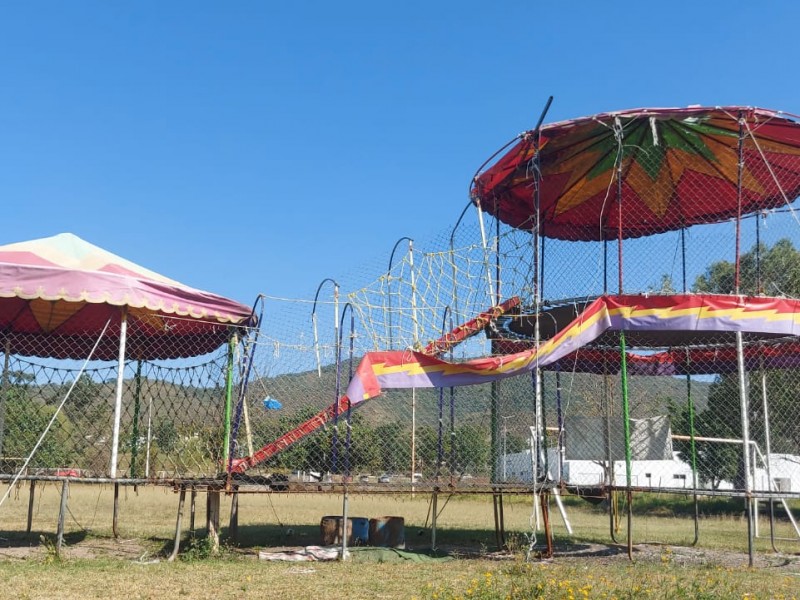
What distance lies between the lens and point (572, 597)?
24.6 ft

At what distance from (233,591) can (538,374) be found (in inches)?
233

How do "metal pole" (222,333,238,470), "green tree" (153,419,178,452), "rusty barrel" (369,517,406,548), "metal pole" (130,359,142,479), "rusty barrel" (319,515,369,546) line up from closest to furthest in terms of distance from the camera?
1. "metal pole" (222,333,238,470)
2. "rusty barrel" (319,515,369,546)
3. "rusty barrel" (369,517,406,548)
4. "green tree" (153,419,178,452)
5. "metal pole" (130,359,142,479)

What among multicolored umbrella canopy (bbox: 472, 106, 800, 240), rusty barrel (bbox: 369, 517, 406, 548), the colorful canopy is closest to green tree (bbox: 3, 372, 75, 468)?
rusty barrel (bbox: 369, 517, 406, 548)

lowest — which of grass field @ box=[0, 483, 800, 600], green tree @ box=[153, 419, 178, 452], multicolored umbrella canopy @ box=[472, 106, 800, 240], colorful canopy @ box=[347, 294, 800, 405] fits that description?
grass field @ box=[0, 483, 800, 600]

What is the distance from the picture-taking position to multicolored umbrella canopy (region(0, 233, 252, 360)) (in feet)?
39.9

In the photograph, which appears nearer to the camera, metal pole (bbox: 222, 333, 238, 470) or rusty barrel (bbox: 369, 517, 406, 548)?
metal pole (bbox: 222, 333, 238, 470)

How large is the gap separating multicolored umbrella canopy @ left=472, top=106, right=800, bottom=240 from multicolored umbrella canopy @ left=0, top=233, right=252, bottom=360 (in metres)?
5.99

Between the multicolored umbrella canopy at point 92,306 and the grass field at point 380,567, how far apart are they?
3.62 meters

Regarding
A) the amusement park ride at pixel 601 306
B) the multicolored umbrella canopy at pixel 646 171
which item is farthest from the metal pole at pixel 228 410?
the multicolored umbrella canopy at pixel 646 171

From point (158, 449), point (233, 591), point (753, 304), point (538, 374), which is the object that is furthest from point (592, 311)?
point (158, 449)

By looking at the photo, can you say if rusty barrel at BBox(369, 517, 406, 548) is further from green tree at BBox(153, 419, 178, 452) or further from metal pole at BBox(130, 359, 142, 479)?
metal pole at BBox(130, 359, 142, 479)

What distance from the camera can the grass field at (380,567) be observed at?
9172 millimetres

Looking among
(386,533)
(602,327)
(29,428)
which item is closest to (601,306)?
(602,327)

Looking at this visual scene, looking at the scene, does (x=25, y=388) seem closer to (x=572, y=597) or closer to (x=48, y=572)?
(x=48, y=572)
